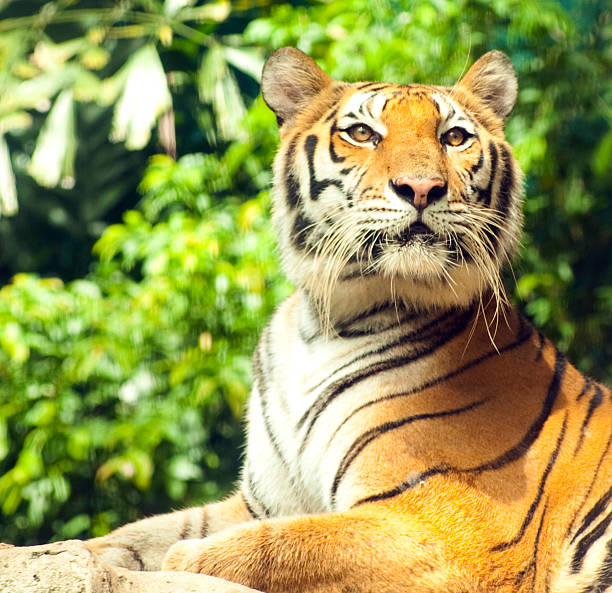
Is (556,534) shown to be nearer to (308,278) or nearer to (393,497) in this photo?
(393,497)

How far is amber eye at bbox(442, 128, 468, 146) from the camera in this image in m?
2.46

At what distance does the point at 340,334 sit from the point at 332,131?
1.88 feet

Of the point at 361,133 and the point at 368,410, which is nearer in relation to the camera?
the point at 368,410

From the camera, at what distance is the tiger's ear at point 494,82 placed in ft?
9.02

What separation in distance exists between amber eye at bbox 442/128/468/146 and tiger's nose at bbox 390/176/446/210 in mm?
275

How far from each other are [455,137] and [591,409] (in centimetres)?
85

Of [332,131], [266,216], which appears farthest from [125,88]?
[332,131]

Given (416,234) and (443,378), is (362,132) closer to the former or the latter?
(416,234)

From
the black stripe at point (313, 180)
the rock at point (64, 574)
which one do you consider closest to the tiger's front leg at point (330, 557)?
the rock at point (64, 574)

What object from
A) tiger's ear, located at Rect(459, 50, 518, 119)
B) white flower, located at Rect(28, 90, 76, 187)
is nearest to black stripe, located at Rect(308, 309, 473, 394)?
tiger's ear, located at Rect(459, 50, 518, 119)

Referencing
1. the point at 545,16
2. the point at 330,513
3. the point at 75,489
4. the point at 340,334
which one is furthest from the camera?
the point at 75,489

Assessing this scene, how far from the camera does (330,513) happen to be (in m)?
2.15

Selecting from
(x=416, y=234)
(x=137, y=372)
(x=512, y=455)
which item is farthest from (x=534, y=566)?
(x=137, y=372)

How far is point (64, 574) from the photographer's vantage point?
158cm
